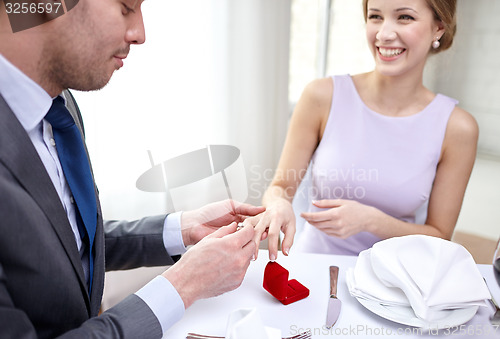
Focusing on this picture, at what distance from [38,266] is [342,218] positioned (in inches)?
32.0

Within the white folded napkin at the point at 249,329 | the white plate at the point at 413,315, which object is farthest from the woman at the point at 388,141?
the white folded napkin at the point at 249,329

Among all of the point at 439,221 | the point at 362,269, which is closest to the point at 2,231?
the point at 362,269

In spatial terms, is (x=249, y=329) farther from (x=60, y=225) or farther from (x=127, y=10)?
(x=127, y=10)

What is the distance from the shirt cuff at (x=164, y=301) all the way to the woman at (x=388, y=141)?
646 millimetres

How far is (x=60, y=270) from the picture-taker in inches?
26.2

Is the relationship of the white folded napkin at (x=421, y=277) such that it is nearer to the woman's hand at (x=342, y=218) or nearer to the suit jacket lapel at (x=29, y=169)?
the woman's hand at (x=342, y=218)

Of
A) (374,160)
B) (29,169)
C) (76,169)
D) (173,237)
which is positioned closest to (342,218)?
(374,160)

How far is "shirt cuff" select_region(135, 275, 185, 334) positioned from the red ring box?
0.69ft

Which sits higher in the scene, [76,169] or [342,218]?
[76,169]

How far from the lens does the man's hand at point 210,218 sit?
1008 millimetres

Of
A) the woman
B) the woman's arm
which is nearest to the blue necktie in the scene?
the woman

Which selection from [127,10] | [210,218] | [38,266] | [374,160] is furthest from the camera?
[374,160]

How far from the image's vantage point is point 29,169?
0.65 m

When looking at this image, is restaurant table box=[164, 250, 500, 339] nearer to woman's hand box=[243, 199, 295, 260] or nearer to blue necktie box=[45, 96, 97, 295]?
woman's hand box=[243, 199, 295, 260]
